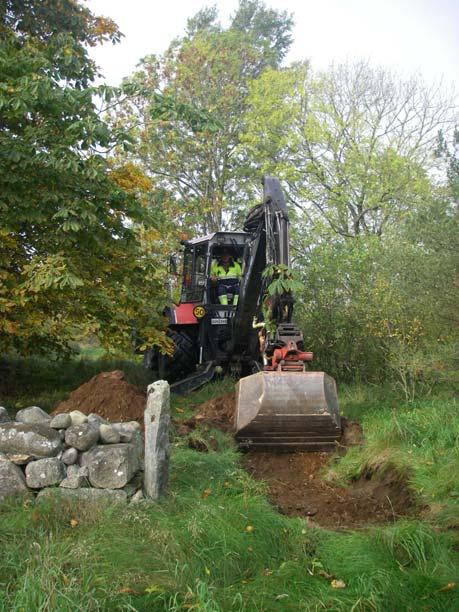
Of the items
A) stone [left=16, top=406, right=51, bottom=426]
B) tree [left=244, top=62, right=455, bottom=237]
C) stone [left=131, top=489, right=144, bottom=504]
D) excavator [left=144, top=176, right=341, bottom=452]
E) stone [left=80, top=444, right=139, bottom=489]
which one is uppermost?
tree [left=244, top=62, right=455, bottom=237]

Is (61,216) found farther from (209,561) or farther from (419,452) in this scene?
(209,561)

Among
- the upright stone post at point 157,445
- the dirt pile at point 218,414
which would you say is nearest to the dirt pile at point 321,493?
the dirt pile at point 218,414

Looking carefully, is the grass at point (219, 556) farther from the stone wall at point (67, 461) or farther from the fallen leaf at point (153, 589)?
the stone wall at point (67, 461)

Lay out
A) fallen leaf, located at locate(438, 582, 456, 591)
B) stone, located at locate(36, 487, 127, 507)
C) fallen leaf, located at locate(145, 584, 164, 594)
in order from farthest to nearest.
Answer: stone, located at locate(36, 487, 127, 507) < fallen leaf, located at locate(438, 582, 456, 591) < fallen leaf, located at locate(145, 584, 164, 594)

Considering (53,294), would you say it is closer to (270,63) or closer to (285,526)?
(285,526)

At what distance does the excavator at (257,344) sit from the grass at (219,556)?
1.75 m

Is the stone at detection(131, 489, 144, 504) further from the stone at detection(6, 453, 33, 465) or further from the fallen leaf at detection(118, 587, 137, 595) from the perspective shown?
the fallen leaf at detection(118, 587, 137, 595)

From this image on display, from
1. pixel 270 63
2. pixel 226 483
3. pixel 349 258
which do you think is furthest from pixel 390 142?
pixel 226 483

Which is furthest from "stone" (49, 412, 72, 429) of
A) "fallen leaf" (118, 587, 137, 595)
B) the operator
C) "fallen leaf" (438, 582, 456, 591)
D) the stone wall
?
the operator

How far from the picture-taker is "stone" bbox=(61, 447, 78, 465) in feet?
18.9

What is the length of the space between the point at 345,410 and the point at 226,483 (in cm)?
370

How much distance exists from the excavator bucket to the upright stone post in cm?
237

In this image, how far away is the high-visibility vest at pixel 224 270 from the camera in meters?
13.2

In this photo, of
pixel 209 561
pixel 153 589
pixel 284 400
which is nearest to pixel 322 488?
pixel 284 400
